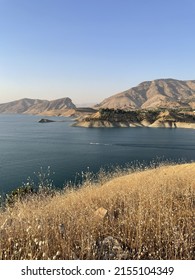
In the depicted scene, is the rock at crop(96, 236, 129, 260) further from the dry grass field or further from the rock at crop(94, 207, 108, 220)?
the rock at crop(94, 207, 108, 220)

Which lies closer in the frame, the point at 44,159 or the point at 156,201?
the point at 156,201

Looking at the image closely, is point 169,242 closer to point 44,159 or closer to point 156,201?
point 156,201

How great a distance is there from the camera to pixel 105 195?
25.1 ft

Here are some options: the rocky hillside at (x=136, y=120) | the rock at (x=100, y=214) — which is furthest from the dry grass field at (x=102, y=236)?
the rocky hillside at (x=136, y=120)

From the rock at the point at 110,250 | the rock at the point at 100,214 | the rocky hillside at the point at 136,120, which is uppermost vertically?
the rocky hillside at the point at 136,120

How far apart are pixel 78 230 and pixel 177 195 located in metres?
3.14

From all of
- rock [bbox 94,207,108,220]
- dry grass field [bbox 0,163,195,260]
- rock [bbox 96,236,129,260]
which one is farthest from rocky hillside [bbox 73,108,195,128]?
rock [bbox 96,236,129,260]

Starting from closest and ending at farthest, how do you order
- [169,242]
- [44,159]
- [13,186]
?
1. [169,242]
2. [13,186]
3. [44,159]

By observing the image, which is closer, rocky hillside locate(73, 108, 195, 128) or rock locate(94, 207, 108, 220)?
rock locate(94, 207, 108, 220)

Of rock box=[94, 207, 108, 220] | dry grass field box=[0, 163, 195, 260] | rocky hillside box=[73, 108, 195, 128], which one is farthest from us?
rocky hillside box=[73, 108, 195, 128]

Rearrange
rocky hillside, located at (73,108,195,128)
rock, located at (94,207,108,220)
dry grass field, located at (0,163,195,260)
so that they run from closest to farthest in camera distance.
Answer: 1. dry grass field, located at (0,163,195,260)
2. rock, located at (94,207,108,220)
3. rocky hillside, located at (73,108,195,128)

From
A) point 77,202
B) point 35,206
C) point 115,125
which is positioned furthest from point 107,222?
point 115,125

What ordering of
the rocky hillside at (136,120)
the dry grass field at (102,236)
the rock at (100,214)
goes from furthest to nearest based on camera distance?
the rocky hillside at (136,120) → the rock at (100,214) → the dry grass field at (102,236)

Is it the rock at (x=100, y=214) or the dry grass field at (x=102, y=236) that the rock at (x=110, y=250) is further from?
the rock at (x=100, y=214)
